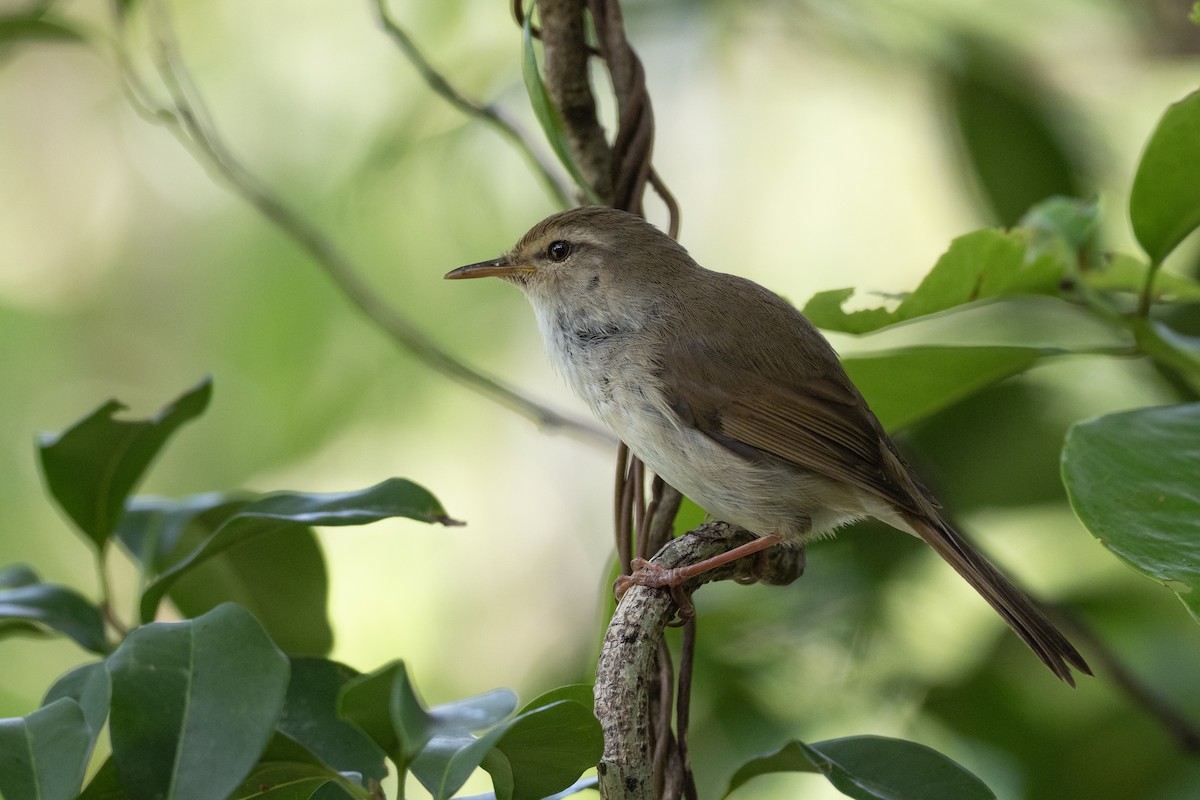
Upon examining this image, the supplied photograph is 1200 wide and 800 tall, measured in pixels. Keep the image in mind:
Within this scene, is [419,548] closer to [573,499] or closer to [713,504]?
[573,499]

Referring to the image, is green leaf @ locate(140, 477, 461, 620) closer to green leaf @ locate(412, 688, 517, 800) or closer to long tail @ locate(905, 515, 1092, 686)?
green leaf @ locate(412, 688, 517, 800)

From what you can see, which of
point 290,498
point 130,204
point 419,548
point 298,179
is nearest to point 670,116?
point 298,179

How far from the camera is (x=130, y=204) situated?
5.80m

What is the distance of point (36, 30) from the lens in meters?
2.85

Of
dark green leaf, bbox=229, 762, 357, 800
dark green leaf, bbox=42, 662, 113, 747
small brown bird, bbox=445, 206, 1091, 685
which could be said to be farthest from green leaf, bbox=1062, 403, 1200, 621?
dark green leaf, bbox=42, 662, 113, 747

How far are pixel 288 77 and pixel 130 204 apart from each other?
120 cm

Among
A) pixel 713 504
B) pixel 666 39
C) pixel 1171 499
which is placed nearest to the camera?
pixel 1171 499

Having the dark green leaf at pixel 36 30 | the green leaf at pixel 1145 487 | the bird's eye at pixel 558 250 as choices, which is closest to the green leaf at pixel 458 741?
the green leaf at pixel 1145 487

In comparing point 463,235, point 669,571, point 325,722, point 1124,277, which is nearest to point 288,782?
point 325,722

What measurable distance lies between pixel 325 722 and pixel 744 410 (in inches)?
40.6

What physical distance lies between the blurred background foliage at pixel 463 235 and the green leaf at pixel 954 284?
2.97ft

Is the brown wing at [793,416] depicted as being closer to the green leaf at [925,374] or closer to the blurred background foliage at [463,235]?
the green leaf at [925,374]

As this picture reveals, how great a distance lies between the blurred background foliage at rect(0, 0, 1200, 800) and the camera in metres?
3.56

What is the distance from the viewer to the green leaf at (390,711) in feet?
3.72
